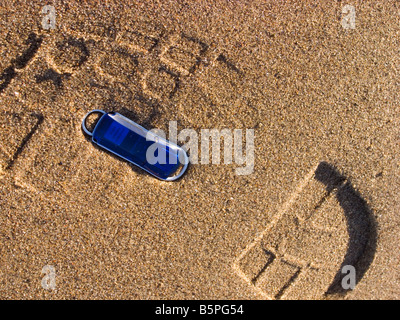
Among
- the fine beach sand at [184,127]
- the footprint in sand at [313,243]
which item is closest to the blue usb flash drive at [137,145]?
the fine beach sand at [184,127]

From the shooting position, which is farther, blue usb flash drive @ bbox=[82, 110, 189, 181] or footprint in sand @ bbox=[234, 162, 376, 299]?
footprint in sand @ bbox=[234, 162, 376, 299]

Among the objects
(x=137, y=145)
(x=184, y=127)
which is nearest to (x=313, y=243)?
(x=184, y=127)

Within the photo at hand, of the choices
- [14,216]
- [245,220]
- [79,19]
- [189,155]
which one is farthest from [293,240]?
[79,19]

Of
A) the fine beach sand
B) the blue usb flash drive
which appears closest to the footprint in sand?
the fine beach sand

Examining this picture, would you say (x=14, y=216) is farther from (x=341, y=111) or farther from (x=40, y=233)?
(x=341, y=111)

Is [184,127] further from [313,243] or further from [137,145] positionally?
[313,243]

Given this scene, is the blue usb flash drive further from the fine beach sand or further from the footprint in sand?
the footprint in sand
